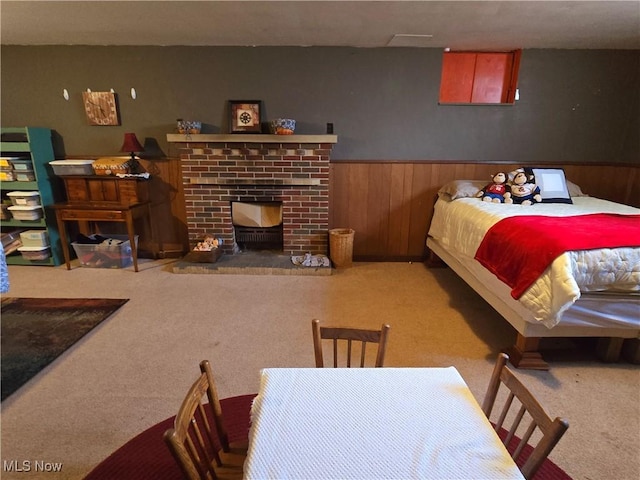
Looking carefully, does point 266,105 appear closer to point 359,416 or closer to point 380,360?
point 380,360

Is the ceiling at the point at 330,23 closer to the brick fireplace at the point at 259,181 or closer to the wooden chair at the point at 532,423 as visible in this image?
the brick fireplace at the point at 259,181

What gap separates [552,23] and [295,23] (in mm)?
2026

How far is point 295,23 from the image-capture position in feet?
9.12

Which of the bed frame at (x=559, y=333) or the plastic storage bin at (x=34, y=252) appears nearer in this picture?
the bed frame at (x=559, y=333)

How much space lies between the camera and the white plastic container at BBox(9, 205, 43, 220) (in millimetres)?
3412

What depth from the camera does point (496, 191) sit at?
10.2 feet

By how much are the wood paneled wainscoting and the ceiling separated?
115 cm

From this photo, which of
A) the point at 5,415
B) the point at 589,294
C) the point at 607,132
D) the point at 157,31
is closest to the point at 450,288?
the point at 589,294

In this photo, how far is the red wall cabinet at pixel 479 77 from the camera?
3502 millimetres

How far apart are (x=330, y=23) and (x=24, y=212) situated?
342 centimetres

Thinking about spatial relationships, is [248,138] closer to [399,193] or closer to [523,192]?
[399,193]

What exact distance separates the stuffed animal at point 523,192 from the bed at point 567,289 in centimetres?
31

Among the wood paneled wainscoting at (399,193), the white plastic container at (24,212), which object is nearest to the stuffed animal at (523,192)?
the wood paneled wainscoting at (399,193)

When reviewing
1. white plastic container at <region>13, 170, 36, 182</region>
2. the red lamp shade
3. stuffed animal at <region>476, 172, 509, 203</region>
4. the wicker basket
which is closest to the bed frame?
stuffed animal at <region>476, 172, 509, 203</region>
